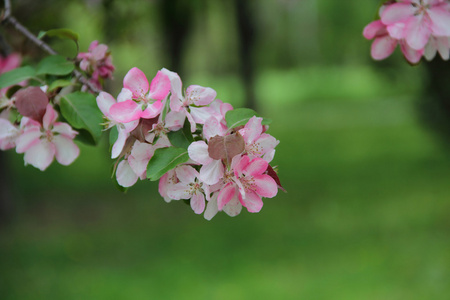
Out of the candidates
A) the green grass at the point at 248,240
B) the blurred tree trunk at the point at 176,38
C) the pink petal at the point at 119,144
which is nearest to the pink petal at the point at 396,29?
the pink petal at the point at 119,144

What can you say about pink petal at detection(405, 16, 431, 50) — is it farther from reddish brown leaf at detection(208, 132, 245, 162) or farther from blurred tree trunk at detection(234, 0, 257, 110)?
blurred tree trunk at detection(234, 0, 257, 110)

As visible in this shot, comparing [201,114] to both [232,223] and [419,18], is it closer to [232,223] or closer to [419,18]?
[419,18]

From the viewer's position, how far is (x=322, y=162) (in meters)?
8.66

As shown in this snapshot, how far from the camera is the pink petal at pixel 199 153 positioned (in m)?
0.89

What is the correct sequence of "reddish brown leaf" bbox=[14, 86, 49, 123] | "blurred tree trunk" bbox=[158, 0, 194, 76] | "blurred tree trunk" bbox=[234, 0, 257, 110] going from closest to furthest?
"reddish brown leaf" bbox=[14, 86, 49, 123]
"blurred tree trunk" bbox=[158, 0, 194, 76]
"blurred tree trunk" bbox=[234, 0, 257, 110]

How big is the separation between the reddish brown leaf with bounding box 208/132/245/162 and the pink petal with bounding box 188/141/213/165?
0.02 m

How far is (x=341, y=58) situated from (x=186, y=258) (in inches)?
910

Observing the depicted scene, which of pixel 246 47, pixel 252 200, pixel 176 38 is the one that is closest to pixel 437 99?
pixel 252 200

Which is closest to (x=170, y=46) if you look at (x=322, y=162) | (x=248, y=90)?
(x=248, y=90)

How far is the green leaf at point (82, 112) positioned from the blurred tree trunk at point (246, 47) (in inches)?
393

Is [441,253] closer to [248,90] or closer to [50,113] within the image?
[50,113]

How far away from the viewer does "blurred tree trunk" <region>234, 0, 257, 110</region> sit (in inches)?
435

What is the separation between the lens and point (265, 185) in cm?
92

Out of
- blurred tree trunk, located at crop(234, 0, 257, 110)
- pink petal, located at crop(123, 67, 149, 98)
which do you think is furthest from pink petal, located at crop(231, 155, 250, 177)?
blurred tree trunk, located at crop(234, 0, 257, 110)
